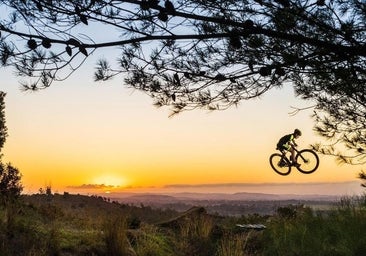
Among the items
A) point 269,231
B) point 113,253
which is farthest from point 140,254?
point 269,231

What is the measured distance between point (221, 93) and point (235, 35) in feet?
4.99

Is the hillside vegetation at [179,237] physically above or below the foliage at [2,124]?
below

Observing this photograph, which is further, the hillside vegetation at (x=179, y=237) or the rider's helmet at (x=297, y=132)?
the rider's helmet at (x=297, y=132)

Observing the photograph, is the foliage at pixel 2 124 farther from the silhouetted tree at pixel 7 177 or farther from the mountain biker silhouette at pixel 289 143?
the mountain biker silhouette at pixel 289 143

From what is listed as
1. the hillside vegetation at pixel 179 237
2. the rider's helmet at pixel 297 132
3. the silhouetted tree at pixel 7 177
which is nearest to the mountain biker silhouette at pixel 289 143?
the rider's helmet at pixel 297 132

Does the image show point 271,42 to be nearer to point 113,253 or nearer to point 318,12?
point 318,12

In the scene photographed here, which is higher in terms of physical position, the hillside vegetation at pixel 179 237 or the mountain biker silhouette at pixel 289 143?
the mountain biker silhouette at pixel 289 143

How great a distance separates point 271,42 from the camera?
5.13 meters

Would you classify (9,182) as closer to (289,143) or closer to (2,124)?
(2,124)

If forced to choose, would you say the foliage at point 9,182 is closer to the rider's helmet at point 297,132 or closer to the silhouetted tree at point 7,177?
the silhouetted tree at point 7,177

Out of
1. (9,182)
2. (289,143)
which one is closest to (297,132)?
(289,143)

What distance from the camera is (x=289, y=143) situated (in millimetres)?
10969

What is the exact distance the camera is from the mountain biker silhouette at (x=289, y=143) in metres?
10.6

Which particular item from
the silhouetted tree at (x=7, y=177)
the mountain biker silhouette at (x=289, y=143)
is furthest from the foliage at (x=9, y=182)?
the mountain biker silhouette at (x=289, y=143)
